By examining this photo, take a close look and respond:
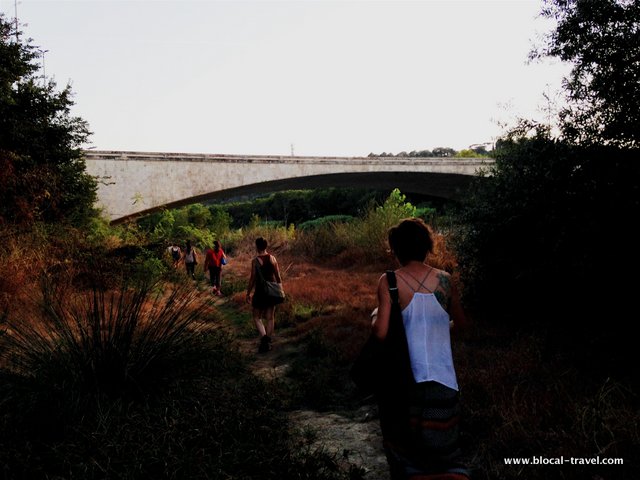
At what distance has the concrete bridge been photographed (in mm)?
20875

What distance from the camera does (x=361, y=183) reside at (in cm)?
3634

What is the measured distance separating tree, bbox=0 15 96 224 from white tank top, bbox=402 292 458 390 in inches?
330

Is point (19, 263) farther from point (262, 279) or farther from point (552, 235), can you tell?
point (552, 235)

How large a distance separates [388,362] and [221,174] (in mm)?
23641

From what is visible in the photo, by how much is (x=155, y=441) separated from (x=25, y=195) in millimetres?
7754

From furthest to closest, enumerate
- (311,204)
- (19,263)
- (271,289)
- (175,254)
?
(311,204)
(175,254)
(19,263)
(271,289)

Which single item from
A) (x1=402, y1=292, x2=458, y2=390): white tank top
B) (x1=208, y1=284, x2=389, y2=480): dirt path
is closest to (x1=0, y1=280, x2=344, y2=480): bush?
(x1=208, y1=284, x2=389, y2=480): dirt path

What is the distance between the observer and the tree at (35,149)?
8375 millimetres

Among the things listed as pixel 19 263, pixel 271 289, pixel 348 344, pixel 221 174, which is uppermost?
pixel 221 174

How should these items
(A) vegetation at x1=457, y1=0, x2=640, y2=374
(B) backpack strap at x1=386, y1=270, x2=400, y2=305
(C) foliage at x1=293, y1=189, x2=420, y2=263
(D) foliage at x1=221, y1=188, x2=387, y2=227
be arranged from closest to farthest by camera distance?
(B) backpack strap at x1=386, y1=270, x2=400, y2=305 < (A) vegetation at x1=457, y1=0, x2=640, y2=374 < (C) foliage at x1=293, y1=189, x2=420, y2=263 < (D) foliage at x1=221, y1=188, x2=387, y2=227

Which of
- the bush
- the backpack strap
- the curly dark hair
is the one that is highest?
the curly dark hair

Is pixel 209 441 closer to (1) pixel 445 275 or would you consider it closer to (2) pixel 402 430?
(2) pixel 402 430

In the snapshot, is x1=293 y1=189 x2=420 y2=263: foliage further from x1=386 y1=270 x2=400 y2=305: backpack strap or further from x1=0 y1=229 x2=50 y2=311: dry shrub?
x1=386 y1=270 x2=400 y2=305: backpack strap

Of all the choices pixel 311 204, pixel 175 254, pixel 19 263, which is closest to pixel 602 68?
pixel 19 263
